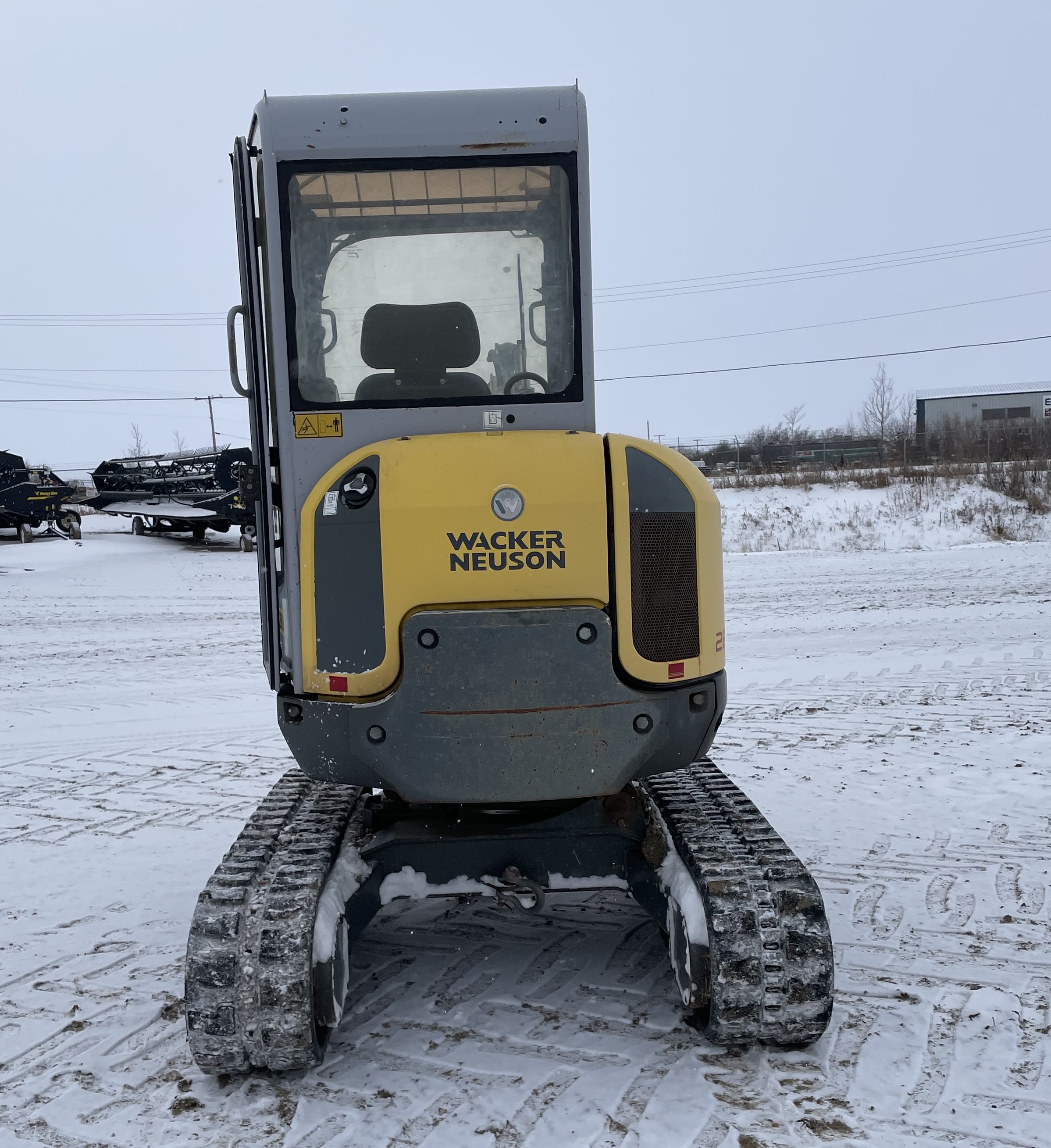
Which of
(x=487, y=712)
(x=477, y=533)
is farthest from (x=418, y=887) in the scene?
(x=477, y=533)

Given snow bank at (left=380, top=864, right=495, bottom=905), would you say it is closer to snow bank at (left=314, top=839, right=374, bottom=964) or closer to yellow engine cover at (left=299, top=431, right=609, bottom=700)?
snow bank at (left=314, top=839, right=374, bottom=964)

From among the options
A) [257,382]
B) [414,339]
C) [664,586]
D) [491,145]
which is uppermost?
[491,145]


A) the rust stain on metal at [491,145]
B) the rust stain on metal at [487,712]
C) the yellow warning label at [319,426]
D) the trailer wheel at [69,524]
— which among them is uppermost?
the rust stain on metal at [491,145]

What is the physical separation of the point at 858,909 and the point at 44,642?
10285 millimetres

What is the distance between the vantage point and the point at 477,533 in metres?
2.99

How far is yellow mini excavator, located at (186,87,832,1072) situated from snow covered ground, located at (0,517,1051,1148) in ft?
0.77

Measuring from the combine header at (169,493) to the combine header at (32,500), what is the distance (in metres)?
0.97

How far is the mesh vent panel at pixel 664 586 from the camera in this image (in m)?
3.09

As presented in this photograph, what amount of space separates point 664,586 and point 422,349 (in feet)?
3.58

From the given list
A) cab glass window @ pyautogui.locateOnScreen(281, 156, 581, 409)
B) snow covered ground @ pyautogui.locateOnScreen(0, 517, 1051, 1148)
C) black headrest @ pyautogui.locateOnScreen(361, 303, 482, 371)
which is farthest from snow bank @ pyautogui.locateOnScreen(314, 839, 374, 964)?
black headrest @ pyautogui.locateOnScreen(361, 303, 482, 371)

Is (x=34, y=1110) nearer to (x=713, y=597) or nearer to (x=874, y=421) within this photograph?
(x=713, y=597)

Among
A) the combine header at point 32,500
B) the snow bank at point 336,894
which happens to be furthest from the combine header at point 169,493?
the snow bank at point 336,894

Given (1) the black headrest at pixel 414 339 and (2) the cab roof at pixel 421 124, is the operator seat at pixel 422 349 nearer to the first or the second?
(1) the black headrest at pixel 414 339

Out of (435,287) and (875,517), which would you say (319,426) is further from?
(875,517)
